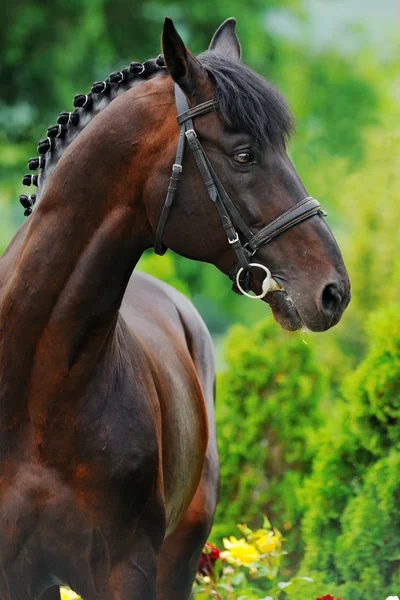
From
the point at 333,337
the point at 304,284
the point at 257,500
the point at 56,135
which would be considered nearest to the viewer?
the point at 304,284

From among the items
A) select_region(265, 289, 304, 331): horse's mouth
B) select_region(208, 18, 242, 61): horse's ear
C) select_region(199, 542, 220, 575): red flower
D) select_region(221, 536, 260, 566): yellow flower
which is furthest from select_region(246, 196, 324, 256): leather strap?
select_region(199, 542, 220, 575): red flower

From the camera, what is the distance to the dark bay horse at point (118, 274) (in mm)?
2590

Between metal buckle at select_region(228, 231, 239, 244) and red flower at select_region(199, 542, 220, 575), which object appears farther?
red flower at select_region(199, 542, 220, 575)

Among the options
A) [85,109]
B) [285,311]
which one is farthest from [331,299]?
[85,109]

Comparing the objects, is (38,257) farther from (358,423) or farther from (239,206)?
(358,423)

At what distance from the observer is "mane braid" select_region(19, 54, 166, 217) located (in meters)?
2.83

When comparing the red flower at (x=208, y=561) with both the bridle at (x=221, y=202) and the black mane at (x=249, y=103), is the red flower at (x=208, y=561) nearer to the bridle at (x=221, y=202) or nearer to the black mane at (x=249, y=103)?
the bridle at (x=221, y=202)

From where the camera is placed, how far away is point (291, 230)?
2555mm

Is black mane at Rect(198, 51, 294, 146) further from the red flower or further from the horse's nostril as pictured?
the red flower

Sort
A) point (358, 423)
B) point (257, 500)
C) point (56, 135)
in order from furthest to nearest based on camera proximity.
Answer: point (257, 500), point (358, 423), point (56, 135)

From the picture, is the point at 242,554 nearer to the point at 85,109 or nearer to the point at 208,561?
the point at 208,561

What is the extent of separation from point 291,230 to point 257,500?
361 cm

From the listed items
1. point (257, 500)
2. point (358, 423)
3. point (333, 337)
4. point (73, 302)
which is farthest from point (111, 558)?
point (333, 337)

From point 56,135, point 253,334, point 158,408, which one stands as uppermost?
point 253,334
